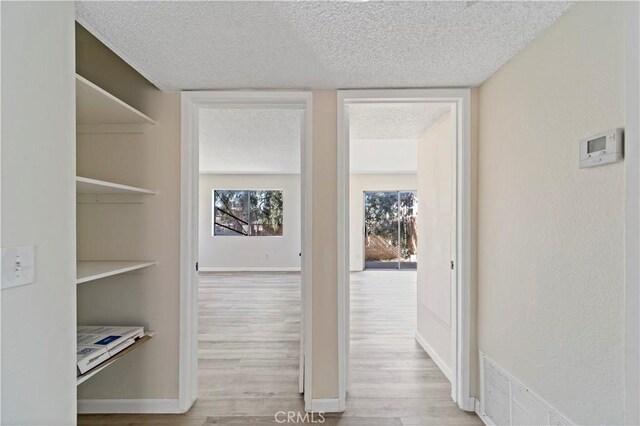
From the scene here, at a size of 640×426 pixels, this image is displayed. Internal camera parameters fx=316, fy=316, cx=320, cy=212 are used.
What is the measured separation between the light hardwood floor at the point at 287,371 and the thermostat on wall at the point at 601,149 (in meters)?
1.74

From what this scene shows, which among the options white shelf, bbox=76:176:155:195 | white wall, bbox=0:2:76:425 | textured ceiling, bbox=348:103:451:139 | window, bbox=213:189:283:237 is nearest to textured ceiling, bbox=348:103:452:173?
textured ceiling, bbox=348:103:451:139

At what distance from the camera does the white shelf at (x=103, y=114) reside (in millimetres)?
1587

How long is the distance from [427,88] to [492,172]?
699 mm

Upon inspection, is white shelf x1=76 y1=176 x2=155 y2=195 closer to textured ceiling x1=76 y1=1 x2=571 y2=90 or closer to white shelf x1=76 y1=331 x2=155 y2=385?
textured ceiling x1=76 y1=1 x2=571 y2=90

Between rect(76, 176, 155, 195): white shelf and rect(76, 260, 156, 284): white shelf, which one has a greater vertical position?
rect(76, 176, 155, 195): white shelf

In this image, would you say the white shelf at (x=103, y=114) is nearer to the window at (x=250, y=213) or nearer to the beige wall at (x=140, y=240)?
the beige wall at (x=140, y=240)

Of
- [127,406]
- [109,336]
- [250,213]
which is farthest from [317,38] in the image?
[250,213]

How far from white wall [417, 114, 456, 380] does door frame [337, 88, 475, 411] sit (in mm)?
101

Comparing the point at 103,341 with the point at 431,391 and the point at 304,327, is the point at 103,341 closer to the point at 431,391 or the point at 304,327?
the point at 304,327

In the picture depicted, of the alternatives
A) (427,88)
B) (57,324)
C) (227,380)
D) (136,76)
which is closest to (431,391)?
(227,380)

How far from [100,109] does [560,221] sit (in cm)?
248

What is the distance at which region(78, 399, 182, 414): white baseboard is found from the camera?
2.13 meters

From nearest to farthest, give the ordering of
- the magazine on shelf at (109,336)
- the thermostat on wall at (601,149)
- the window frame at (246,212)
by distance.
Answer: the thermostat on wall at (601,149) → the magazine on shelf at (109,336) → the window frame at (246,212)

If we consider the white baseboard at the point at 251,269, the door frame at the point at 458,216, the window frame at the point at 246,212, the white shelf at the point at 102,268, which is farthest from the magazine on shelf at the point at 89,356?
the window frame at the point at 246,212
